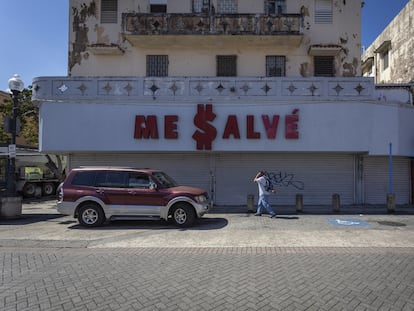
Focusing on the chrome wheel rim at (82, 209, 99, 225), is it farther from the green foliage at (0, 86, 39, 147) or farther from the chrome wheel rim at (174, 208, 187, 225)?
the green foliage at (0, 86, 39, 147)

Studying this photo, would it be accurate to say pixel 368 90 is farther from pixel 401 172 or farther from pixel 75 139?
pixel 75 139

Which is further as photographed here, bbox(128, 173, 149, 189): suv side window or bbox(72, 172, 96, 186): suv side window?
→ bbox(72, 172, 96, 186): suv side window

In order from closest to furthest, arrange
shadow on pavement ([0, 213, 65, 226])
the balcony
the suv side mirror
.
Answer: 1. the suv side mirror
2. shadow on pavement ([0, 213, 65, 226])
3. the balcony

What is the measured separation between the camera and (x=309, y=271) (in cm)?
599

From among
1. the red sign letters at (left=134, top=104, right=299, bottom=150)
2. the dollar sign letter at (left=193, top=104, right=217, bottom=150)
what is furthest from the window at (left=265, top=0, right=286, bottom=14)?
the dollar sign letter at (left=193, top=104, right=217, bottom=150)

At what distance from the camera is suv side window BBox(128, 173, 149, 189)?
10.6 m

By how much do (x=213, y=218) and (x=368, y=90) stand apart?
29.4ft

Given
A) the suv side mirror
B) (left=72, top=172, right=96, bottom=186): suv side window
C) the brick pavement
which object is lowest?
the brick pavement

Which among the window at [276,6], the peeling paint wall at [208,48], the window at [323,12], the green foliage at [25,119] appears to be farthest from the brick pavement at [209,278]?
the green foliage at [25,119]

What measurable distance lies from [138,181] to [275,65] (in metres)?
11.3

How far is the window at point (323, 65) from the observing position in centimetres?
1834

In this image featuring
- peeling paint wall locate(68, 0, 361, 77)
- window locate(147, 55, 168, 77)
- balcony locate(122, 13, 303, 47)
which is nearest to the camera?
balcony locate(122, 13, 303, 47)

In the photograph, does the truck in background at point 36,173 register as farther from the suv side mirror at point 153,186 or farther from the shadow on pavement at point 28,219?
the suv side mirror at point 153,186

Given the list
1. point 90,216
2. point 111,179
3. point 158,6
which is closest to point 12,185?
point 90,216
